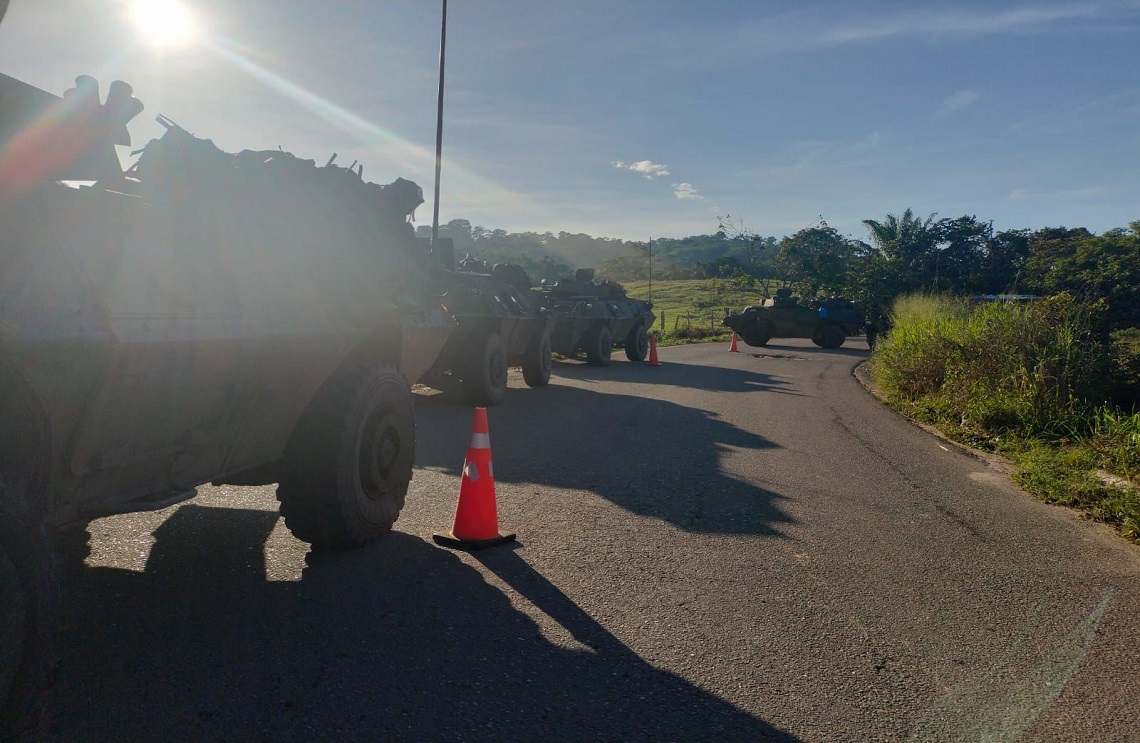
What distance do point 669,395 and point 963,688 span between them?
31.9ft

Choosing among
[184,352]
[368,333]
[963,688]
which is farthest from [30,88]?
[963,688]

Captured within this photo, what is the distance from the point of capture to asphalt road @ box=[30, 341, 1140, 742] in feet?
9.14

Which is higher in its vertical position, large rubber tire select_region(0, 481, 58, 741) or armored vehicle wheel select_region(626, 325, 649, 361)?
large rubber tire select_region(0, 481, 58, 741)

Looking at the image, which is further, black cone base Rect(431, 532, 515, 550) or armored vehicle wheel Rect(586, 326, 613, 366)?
armored vehicle wheel Rect(586, 326, 613, 366)

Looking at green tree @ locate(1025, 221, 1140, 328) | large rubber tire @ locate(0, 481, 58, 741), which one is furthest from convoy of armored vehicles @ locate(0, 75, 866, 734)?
green tree @ locate(1025, 221, 1140, 328)

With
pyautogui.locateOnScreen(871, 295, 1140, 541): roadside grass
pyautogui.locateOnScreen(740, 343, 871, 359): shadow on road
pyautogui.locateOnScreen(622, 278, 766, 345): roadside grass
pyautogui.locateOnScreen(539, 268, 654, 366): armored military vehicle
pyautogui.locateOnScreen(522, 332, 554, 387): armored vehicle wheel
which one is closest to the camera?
pyautogui.locateOnScreen(871, 295, 1140, 541): roadside grass

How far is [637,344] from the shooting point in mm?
20969

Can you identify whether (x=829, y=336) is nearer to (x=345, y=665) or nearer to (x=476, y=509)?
(x=476, y=509)

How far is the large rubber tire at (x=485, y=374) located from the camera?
35.0 feet

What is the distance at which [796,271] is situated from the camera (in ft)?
172

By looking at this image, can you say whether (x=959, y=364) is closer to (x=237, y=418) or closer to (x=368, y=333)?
(x=368, y=333)

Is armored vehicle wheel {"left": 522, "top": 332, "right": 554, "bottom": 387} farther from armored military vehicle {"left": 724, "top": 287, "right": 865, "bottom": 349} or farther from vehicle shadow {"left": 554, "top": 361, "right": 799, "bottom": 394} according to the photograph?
armored military vehicle {"left": 724, "top": 287, "right": 865, "bottom": 349}

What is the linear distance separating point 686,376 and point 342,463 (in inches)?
497

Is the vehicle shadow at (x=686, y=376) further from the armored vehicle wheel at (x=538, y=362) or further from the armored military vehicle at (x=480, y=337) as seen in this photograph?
the armored military vehicle at (x=480, y=337)
